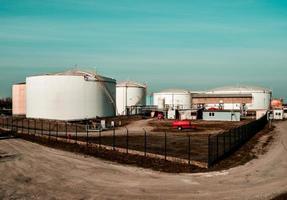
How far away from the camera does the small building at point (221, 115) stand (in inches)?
3393

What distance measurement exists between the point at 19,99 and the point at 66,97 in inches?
1360

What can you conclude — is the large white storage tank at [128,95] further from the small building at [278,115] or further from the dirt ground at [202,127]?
the dirt ground at [202,127]

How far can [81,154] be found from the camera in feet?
105

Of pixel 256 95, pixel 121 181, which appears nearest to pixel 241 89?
pixel 256 95

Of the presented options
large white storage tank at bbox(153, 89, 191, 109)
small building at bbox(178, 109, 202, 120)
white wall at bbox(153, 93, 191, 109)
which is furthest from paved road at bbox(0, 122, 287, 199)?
large white storage tank at bbox(153, 89, 191, 109)

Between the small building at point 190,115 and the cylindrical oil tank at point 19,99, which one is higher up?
the cylindrical oil tank at point 19,99

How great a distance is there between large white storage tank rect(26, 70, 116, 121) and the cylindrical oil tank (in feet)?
82.4

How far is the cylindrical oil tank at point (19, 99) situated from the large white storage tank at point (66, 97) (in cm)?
2511

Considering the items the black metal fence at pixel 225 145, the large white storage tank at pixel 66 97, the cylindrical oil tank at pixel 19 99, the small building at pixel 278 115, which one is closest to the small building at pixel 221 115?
the small building at pixel 278 115

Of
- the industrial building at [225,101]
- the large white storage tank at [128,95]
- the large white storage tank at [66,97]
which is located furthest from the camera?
the industrial building at [225,101]

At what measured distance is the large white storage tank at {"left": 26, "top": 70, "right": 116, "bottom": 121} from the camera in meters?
76.3

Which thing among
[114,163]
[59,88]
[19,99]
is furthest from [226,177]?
[19,99]

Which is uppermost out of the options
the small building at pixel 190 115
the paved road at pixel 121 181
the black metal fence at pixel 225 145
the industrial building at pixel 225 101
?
the industrial building at pixel 225 101

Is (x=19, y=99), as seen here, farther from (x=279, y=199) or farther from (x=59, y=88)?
(x=279, y=199)
